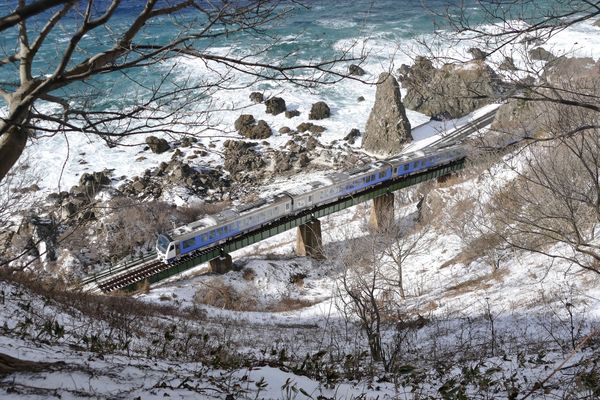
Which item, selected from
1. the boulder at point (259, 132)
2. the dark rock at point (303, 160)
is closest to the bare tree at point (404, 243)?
the dark rock at point (303, 160)

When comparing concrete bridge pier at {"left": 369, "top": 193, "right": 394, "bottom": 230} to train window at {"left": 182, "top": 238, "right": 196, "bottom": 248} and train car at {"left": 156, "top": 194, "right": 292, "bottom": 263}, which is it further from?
train window at {"left": 182, "top": 238, "right": 196, "bottom": 248}

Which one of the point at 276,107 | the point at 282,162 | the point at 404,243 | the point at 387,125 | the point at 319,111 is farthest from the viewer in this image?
the point at 276,107

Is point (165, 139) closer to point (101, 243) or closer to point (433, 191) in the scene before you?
point (101, 243)

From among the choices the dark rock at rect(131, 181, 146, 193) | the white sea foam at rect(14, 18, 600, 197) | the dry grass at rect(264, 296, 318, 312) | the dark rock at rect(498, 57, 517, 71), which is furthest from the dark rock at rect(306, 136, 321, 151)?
the dark rock at rect(498, 57, 517, 71)

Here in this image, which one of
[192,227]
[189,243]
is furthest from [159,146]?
[189,243]

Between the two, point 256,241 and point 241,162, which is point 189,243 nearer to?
point 256,241

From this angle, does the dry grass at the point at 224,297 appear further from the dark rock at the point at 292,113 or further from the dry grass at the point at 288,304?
the dark rock at the point at 292,113
